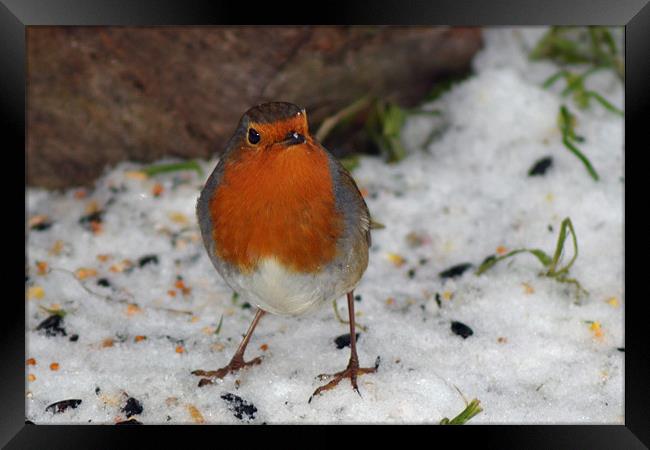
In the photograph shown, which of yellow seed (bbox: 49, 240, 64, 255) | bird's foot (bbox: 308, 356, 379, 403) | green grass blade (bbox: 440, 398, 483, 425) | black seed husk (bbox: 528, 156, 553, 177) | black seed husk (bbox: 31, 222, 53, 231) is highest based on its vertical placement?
black seed husk (bbox: 528, 156, 553, 177)

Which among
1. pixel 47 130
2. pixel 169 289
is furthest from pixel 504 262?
pixel 47 130

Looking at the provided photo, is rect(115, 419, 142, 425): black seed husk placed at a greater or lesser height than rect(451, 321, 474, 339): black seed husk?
lesser

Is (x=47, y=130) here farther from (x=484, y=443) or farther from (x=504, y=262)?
(x=484, y=443)

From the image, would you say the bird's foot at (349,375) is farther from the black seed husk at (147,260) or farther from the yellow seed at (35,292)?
the yellow seed at (35,292)

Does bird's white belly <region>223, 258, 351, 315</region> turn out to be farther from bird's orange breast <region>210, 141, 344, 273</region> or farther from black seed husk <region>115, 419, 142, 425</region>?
black seed husk <region>115, 419, 142, 425</region>

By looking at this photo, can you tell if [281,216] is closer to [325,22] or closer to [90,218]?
[325,22]

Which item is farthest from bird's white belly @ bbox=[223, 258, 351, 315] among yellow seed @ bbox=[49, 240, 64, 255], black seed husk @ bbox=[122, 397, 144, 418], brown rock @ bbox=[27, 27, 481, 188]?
brown rock @ bbox=[27, 27, 481, 188]

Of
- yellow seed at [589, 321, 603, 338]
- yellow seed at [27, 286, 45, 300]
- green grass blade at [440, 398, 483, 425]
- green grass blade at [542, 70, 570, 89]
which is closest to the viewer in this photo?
green grass blade at [440, 398, 483, 425]
